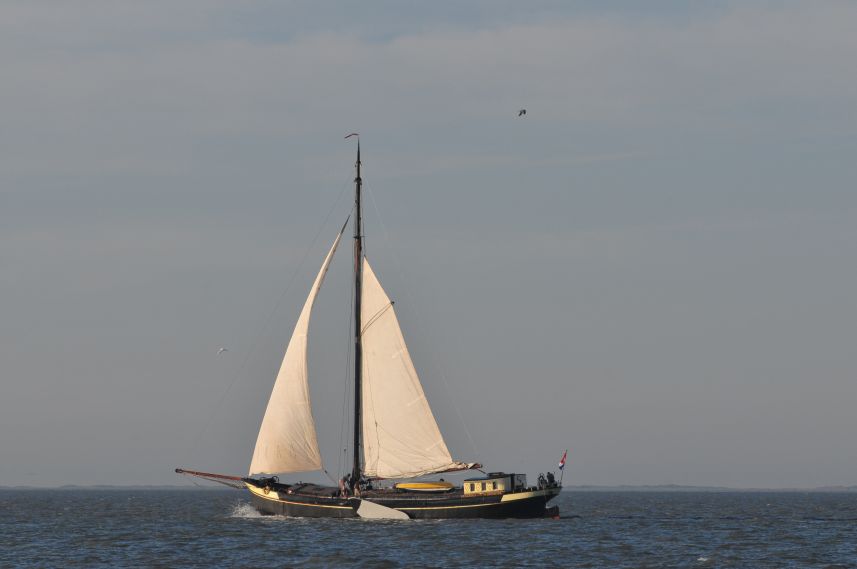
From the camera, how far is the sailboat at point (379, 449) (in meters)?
73.4

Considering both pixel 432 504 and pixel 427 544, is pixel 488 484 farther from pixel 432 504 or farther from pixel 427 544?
pixel 427 544

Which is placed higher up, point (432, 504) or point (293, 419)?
point (293, 419)

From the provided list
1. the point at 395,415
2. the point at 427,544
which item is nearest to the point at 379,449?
the point at 395,415

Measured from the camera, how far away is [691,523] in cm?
8919

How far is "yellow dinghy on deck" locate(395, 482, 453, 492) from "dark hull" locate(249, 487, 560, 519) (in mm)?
784

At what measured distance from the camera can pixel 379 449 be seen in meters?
75.8

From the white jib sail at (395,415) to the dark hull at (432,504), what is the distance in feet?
7.35

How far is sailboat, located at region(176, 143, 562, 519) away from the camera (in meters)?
73.4

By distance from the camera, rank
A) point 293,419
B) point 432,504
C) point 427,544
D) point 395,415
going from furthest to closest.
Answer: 1. point 395,415
2. point 293,419
3. point 432,504
4. point 427,544

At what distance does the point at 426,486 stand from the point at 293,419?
8.77 metres

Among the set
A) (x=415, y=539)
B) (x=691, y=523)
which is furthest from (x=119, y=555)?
(x=691, y=523)

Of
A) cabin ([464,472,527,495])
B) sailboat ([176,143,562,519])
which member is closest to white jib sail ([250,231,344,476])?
sailboat ([176,143,562,519])

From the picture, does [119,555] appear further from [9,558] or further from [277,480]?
[277,480]

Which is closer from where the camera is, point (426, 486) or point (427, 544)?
point (427, 544)
